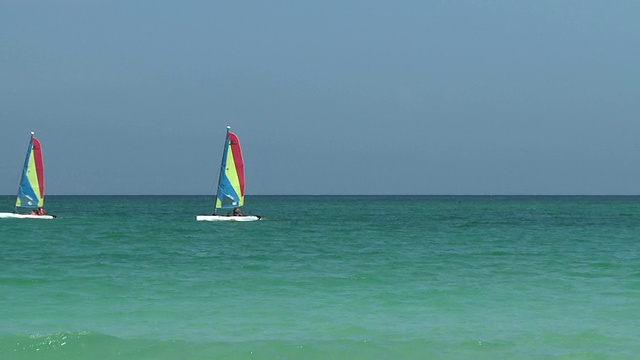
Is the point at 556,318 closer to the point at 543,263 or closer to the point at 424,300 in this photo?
the point at 424,300

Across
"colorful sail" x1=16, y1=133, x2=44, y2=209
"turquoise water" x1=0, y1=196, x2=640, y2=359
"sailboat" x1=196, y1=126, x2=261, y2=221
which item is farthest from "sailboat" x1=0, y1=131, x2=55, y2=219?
"turquoise water" x1=0, y1=196, x2=640, y2=359

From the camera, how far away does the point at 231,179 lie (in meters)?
60.5

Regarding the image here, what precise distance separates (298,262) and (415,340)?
15193mm

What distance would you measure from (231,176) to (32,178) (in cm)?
1685

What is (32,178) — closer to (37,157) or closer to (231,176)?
(37,157)

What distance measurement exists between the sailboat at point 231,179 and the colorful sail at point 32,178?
561 inches

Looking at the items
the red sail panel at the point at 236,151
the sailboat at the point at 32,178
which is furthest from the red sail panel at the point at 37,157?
the red sail panel at the point at 236,151

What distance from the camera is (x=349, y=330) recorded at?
15.5 meters

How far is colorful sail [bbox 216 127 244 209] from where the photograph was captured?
195 feet

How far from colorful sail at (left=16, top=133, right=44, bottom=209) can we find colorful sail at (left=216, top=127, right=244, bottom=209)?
15159 millimetres

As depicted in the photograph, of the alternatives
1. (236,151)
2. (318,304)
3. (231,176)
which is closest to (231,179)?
(231,176)

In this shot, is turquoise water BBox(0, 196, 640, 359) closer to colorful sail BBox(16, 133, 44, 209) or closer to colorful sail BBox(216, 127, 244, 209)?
colorful sail BBox(216, 127, 244, 209)

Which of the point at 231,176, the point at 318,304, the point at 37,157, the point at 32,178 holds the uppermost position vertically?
the point at 37,157

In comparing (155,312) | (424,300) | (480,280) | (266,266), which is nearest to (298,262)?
(266,266)
